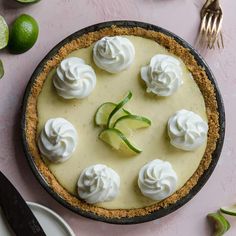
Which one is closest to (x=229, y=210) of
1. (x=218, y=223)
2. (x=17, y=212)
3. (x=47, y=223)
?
(x=218, y=223)

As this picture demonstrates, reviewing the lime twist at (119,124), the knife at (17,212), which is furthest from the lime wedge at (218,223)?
the knife at (17,212)

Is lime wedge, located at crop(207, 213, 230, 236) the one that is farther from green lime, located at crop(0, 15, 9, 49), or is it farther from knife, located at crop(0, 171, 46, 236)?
green lime, located at crop(0, 15, 9, 49)

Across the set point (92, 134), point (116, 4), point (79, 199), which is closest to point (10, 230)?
point (79, 199)

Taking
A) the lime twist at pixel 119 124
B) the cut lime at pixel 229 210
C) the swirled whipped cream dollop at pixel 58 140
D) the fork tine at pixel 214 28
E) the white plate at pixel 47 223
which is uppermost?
the fork tine at pixel 214 28

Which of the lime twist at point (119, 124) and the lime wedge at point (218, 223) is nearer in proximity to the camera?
the lime twist at point (119, 124)

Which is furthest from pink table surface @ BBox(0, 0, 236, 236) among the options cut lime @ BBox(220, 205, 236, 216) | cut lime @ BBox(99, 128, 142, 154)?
cut lime @ BBox(99, 128, 142, 154)

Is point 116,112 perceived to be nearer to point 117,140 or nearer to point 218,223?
point 117,140

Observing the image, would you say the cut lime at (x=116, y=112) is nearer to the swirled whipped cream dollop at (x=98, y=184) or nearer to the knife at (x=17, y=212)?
the swirled whipped cream dollop at (x=98, y=184)
